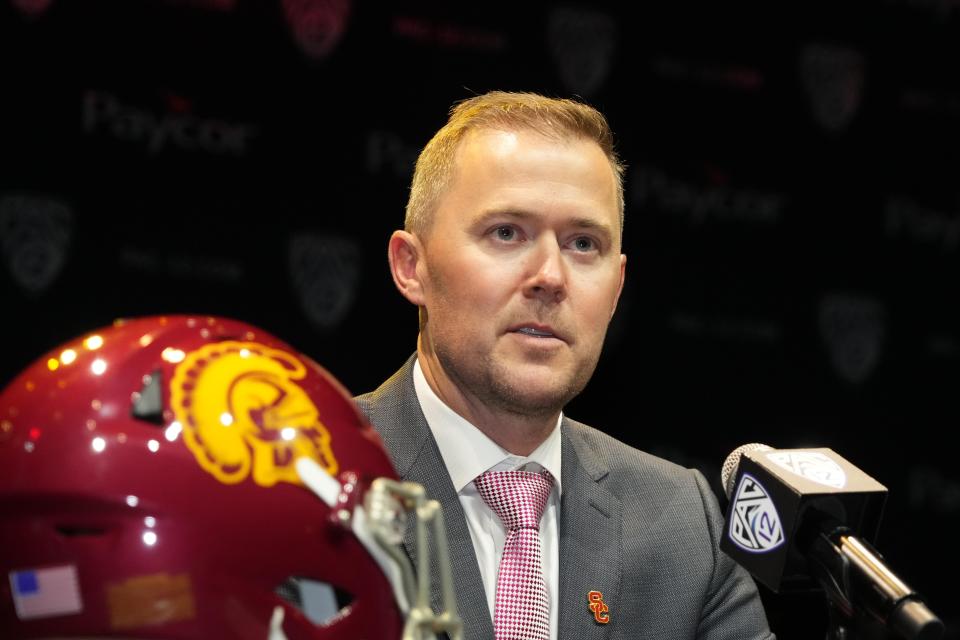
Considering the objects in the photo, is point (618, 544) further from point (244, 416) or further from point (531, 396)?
point (244, 416)

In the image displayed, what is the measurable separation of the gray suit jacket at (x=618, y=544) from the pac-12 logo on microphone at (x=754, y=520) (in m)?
0.56

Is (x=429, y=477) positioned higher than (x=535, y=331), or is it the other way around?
(x=535, y=331)

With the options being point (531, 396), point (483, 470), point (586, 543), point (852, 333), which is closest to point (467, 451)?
point (483, 470)

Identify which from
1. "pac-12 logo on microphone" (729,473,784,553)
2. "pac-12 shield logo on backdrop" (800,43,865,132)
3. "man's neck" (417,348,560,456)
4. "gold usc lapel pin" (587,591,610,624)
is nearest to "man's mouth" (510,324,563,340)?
"man's neck" (417,348,560,456)

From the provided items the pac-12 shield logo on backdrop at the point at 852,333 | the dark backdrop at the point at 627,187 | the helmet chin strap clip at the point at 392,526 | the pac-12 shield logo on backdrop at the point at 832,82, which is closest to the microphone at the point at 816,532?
the helmet chin strap clip at the point at 392,526

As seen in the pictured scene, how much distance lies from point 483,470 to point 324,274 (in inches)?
69.6

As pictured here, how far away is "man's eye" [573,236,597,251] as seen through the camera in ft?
7.22

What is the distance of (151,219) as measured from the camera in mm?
3650

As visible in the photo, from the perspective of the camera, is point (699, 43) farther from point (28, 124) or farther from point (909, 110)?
point (28, 124)

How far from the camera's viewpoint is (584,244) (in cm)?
221

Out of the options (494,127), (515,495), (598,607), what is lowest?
(598,607)

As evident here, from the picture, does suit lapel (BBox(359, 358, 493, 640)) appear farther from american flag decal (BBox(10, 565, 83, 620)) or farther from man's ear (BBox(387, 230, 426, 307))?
american flag decal (BBox(10, 565, 83, 620))

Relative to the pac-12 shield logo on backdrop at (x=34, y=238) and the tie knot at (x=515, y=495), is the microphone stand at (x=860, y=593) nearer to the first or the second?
the tie knot at (x=515, y=495)

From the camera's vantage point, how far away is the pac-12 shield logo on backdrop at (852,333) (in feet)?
14.7
